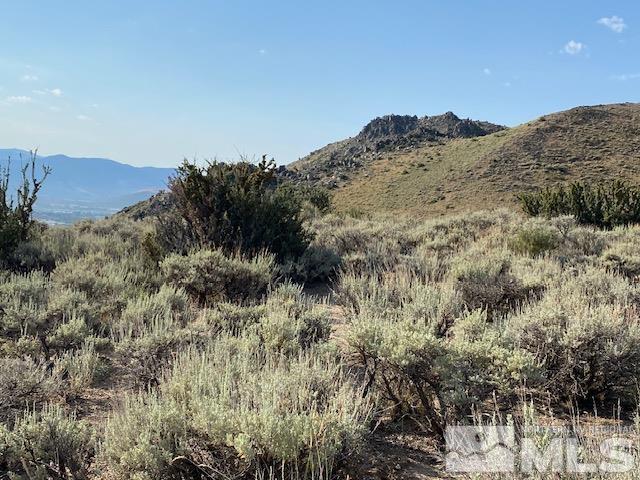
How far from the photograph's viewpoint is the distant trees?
9680 mm

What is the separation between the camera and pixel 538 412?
4266 millimetres

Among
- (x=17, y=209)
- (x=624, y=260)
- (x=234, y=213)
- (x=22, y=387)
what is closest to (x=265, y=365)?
(x=22, y=387)

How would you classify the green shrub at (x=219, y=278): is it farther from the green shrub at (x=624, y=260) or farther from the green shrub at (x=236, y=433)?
the green shrub at (x=624, y=260)

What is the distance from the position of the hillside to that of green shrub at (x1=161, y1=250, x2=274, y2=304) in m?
32.0

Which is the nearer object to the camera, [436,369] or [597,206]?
[436,369]

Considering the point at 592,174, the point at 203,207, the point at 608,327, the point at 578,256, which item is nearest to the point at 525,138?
the point at 592,174

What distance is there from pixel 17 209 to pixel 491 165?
43793 mm

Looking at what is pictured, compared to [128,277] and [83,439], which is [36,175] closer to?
[128,277]

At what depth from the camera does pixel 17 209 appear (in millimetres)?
10883

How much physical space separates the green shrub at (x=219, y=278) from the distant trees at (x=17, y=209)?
12.9ft

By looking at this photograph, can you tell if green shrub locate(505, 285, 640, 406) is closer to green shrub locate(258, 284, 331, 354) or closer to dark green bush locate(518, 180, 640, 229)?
green shrub locate(258, 284, 331, 354)

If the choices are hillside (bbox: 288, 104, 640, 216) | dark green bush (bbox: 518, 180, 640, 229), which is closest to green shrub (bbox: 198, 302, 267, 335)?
dark green bush (bbox: 518, 180, 640, 229)

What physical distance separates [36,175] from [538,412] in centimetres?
1172

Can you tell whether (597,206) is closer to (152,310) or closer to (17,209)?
(152,310)
